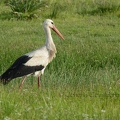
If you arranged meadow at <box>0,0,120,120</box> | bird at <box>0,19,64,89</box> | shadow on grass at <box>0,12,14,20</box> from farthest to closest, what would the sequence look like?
shadow on grass at <box>0,12,14,20</box>
bird at <box>0,19,64,89</box>
meadow at <box>0,0,120,120</box>

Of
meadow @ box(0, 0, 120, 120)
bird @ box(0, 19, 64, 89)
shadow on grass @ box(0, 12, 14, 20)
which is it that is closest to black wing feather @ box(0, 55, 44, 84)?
bird @ box(0, 19, 64, 89)

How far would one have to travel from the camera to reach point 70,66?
963cm

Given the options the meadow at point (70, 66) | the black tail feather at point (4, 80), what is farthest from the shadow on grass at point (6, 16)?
the black tail feather at point (4, 80)

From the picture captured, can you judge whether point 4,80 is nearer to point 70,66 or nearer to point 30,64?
point 30,64

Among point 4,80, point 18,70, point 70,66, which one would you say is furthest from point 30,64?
point 70,66

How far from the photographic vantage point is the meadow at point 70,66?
18.7ft

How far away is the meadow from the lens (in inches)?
224

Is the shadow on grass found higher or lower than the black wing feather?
lower

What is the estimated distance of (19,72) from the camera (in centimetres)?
818

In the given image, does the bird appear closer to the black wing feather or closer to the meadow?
the black wing feather

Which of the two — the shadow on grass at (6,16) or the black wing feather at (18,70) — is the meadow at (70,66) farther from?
the black wing feather at (18,70)

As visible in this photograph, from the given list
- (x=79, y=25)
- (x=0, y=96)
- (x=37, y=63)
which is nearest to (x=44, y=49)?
(x=37, y=63)

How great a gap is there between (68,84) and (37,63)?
1.03 meters

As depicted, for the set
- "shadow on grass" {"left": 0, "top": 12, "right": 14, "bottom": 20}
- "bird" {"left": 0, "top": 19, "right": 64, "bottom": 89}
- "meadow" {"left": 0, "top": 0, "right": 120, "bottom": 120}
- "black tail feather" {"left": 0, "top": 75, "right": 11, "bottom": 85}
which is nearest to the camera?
"meadow" {"left": 0, "top": 0, "right": 120, "bottom": 120}
